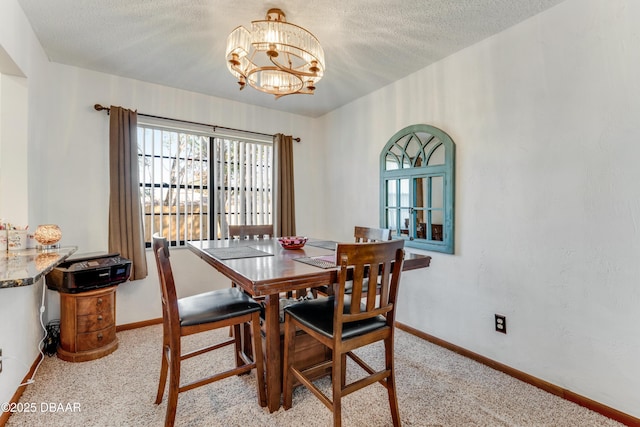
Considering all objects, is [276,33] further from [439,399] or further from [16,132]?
[439,399]

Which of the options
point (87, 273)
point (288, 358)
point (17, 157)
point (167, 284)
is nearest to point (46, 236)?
point (87, 273)

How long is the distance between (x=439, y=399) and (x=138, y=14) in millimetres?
3226

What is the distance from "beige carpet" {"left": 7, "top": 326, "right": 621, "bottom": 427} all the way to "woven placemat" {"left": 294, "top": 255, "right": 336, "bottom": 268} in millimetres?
885

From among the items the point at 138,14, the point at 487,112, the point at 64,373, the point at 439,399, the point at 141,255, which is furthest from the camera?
the point at 141,255

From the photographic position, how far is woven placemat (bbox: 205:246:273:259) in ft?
6.20

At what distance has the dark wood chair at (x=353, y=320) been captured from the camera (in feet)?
4.55

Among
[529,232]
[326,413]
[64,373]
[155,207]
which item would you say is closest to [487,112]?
[529,232]

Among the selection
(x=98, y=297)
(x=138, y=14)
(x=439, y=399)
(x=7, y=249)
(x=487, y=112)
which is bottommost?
(x=439, y=399)

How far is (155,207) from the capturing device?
3.26 metres

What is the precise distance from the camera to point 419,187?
2.82 meters

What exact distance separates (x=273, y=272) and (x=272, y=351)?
63cm

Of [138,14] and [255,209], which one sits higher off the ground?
[138,14]

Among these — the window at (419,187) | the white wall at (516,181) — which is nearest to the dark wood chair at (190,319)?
the white wall at (516,181)

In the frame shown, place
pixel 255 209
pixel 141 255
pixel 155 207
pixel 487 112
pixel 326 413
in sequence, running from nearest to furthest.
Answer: pixel 326 413 < pixel 487 112 < pixel 141 255 < pixel 155 207 < pixel 255 209
